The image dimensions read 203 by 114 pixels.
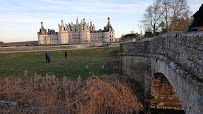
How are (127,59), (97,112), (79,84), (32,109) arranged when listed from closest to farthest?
(97,112) < (32,109) < (79,84) < (127,59)

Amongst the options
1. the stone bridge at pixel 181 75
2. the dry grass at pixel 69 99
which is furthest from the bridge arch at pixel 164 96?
the dry grass at pixel 69 99

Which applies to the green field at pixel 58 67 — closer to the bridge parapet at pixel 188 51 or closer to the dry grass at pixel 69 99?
the dry grass at pixel 69 99

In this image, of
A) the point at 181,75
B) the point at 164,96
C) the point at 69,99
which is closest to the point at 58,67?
the point at 69,99

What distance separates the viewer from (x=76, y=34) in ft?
265

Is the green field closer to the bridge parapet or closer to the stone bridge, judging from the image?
the stone bridge

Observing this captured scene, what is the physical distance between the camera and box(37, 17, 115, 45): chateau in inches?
3068

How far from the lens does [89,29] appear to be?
82.2m

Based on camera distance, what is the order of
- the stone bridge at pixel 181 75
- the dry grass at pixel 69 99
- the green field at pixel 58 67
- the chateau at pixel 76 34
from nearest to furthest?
the stone bridge at pixel 181 75, the dry grass at pixel 69 99, the green field at pixel 58 67, the chateau at pixel 76 34

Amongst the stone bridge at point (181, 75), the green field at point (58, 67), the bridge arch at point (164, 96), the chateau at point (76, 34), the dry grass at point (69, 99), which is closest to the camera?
the stone bridge at point (181, 75)

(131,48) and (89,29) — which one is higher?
(89,29)

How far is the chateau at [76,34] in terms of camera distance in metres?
77.9

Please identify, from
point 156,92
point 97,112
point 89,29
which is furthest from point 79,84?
point 89,29

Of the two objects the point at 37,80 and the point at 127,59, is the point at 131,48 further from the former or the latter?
the point at 37,80

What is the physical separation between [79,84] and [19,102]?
3.70 metres
